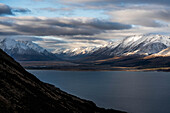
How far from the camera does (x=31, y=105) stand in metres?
73.7

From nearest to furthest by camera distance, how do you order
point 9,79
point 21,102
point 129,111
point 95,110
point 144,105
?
point 21,102
point 9,79
point 95,110
point 129,111
point 144,105

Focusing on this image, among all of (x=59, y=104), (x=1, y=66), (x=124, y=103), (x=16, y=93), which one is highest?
(x=1, y=66)

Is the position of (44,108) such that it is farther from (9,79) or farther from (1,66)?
(1,66)

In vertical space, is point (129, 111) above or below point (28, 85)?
below

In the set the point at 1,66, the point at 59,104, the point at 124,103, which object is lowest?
the point at 124,103

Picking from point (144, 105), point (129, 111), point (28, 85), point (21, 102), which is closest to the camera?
point (21, 102)

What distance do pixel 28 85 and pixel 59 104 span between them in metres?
14.4

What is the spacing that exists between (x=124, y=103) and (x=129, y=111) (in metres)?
18.3

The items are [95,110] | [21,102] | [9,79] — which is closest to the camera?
[21,102]

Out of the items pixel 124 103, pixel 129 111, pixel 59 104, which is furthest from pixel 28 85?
pixel 124 103

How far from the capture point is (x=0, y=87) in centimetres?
7500

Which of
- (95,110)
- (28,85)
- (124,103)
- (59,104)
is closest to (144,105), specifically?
(124,103)

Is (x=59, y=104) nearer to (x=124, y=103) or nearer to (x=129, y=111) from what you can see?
(x=129, y=111)

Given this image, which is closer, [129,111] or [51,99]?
[51,99]
